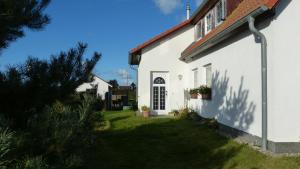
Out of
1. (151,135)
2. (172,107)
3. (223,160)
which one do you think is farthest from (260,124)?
(172,107)

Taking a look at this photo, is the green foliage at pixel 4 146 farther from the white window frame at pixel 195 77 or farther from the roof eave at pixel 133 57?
the roof eave at pixel 133 57

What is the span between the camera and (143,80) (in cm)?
1859

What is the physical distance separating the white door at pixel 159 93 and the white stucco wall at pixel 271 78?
802 cm

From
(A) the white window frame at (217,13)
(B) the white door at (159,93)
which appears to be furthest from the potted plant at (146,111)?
(A) the white window frame at (217,13)

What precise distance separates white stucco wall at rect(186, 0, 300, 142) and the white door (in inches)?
316

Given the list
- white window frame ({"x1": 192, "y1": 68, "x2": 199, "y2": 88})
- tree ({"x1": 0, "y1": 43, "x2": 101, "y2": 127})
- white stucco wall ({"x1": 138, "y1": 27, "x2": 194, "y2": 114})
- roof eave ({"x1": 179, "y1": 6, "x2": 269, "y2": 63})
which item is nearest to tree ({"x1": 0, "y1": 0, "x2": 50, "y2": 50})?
tree ({"x1": 0, "y1": 43, "x2": 101, "y2": 127})

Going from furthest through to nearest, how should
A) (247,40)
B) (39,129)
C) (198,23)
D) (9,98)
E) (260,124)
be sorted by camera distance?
(198,23) → (247,40) → (260,124) → (9,98) → (39,129)

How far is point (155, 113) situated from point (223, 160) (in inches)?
464

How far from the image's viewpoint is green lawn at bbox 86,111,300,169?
6.73 m

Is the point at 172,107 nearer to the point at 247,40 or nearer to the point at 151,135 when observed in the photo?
the point at 151,135

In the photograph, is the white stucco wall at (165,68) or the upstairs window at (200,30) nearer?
the upstairs window at (200,30)

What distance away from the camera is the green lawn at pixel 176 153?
673 cm

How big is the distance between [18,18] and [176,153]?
5.57 m

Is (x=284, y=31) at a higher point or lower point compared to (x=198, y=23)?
lower
